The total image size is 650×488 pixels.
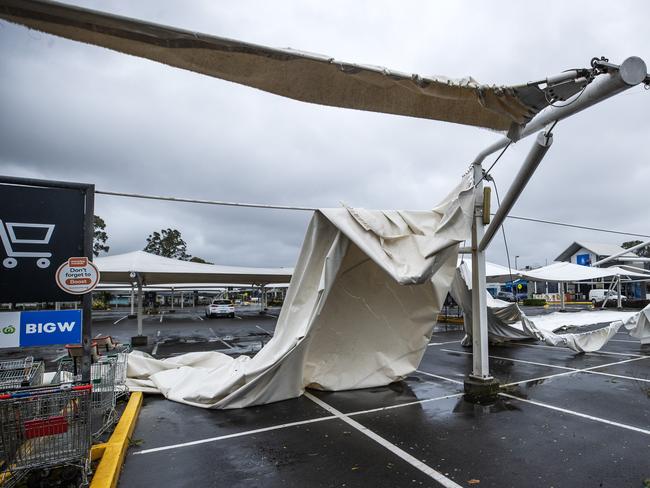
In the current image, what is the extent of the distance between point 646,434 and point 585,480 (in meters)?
1.96

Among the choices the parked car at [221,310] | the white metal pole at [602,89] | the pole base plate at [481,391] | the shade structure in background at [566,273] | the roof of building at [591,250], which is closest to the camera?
the white metal pole at [602,89]

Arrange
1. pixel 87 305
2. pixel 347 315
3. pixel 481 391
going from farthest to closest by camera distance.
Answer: pixel 347 315 < pixel 481 391 < pixel 87 305

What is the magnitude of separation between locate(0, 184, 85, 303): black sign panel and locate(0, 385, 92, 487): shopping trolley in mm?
1099

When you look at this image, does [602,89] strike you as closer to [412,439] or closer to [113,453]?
[412,439]

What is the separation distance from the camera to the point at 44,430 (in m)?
3.58

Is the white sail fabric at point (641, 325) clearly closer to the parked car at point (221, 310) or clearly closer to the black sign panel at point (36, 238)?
the black sign panel at point (36, 238)

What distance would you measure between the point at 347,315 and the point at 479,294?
243cm

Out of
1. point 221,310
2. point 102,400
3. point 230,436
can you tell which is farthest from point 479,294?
point 221,310

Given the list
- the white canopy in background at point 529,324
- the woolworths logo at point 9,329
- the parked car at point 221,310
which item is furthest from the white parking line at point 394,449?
the parked car at point 221,310

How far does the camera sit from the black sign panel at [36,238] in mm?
4105

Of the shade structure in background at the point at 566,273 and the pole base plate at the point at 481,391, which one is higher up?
the shade structure in background at the point at 566,273

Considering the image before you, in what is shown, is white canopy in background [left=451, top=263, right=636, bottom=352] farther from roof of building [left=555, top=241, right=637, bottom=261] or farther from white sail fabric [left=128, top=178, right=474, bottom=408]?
roof of building [left=555, top=241, right=637, bottom=261]

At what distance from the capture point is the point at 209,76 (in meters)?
2.78

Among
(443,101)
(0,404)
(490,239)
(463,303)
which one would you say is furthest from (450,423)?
(463,303)
